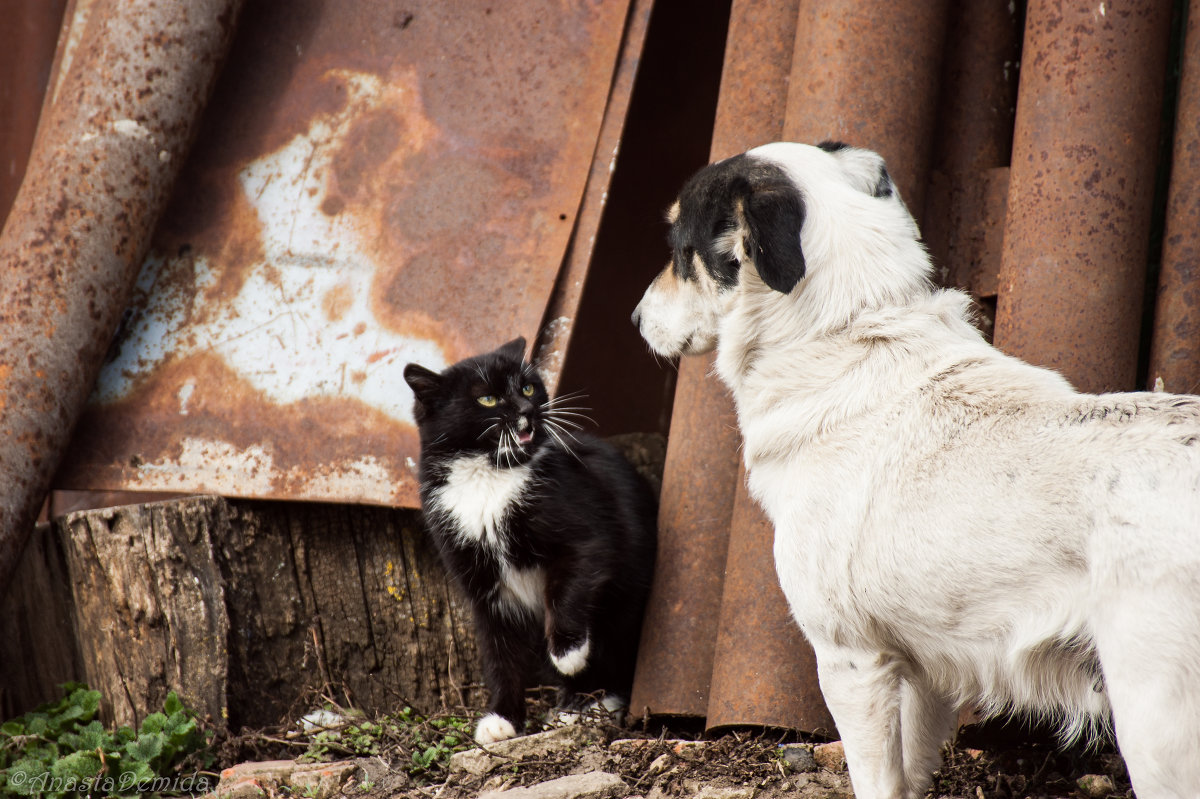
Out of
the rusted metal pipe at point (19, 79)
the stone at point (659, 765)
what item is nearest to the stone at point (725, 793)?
the stone at point (659, 765)

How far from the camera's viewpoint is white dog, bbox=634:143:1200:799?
1858mm

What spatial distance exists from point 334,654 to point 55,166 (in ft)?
7.04

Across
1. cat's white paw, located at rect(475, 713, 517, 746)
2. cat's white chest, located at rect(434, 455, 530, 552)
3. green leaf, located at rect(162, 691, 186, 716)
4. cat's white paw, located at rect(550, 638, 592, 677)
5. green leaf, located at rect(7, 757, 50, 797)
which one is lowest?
green leaf, located at rect(7, 757, 50, 797)

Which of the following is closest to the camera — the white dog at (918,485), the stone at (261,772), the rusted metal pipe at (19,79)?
the white dog at (918,485)

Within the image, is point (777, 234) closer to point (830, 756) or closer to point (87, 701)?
point (830, 756)

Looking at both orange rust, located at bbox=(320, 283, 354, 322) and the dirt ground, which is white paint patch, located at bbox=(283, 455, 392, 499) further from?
the dirt ground

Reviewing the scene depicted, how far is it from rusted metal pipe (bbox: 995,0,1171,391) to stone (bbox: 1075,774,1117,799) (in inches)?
42.5

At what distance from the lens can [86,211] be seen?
150 inches

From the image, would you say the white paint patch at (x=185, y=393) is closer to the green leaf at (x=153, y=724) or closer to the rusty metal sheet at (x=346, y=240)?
the rusty metal sheet at (x=346, y=240)

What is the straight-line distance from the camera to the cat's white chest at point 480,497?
3.57 meters

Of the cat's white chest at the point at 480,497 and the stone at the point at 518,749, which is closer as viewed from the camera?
the stone at the point at 518,749

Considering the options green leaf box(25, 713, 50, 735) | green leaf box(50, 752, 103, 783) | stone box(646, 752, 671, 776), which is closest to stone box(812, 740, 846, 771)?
stone box(646, 752, 671, 776)

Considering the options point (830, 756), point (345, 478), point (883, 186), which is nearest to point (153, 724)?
point (345, 478)

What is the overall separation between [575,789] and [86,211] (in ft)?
9.00
